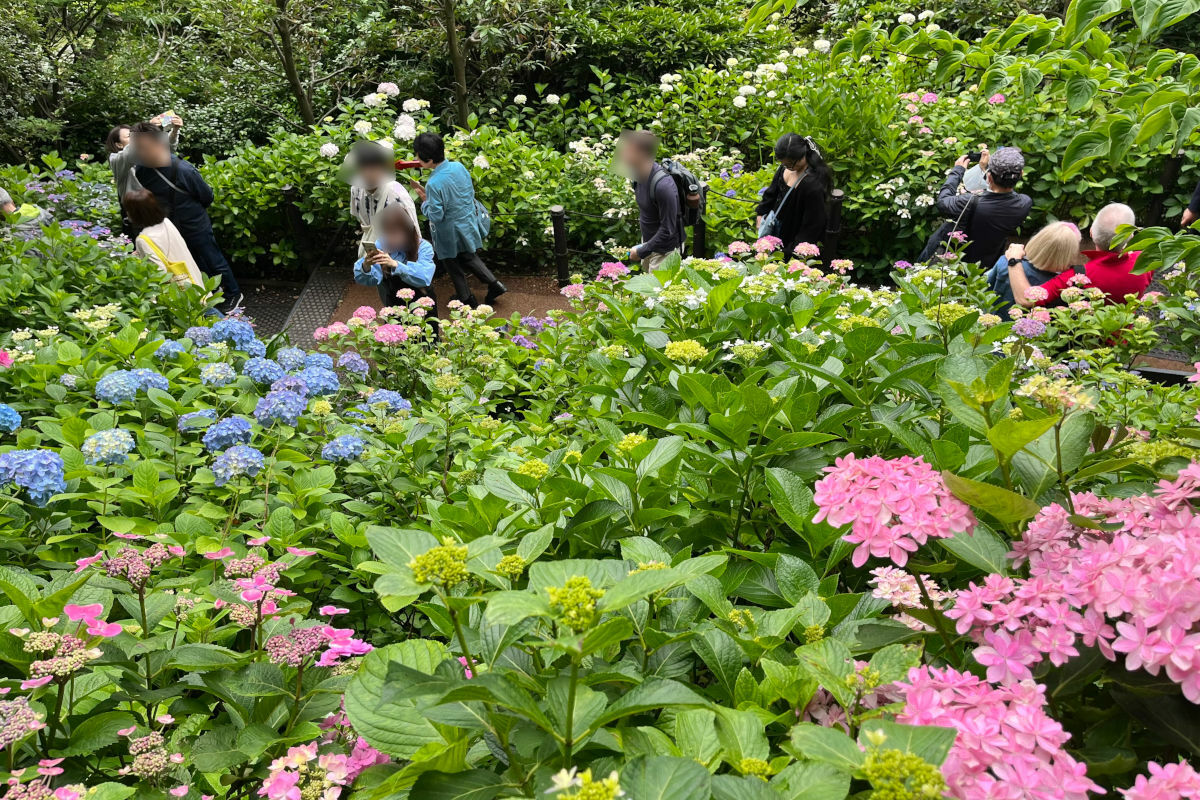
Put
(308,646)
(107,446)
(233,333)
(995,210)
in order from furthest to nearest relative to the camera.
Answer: (995,210), (233,333), (107,446), (308,646)

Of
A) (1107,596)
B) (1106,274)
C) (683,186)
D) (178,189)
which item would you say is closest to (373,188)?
(178,189)

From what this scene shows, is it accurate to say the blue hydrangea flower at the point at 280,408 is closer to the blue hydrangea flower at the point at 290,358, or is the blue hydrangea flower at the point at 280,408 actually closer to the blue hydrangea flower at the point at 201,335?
the blue hydrangea flower at the point at 290,358

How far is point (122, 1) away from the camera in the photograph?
10.9 metres

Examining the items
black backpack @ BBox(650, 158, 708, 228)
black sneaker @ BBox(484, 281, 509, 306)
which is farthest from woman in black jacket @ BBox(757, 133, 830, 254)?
black sneaker @ BBox(484, 281, 509, 306)

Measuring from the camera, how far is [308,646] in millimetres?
1236

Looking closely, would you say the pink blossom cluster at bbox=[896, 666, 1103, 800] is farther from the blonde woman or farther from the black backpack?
the black backpack

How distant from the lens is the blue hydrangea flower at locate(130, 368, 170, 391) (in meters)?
2.46

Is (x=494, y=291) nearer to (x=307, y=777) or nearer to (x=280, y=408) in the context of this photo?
(x=280, y=408)

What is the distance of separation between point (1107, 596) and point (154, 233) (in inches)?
223

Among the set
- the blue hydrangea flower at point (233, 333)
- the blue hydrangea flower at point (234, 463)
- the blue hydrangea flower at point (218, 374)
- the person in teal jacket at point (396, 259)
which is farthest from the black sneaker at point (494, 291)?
the blue hydrangea flower at point (234, 463)

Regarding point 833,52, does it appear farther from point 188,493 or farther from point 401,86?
point 401,86

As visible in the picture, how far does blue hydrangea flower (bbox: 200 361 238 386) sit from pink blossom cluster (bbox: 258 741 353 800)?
1738 millimetres

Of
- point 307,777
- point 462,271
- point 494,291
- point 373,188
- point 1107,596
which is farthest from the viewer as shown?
point 494,291

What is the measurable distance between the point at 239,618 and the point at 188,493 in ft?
3.35
